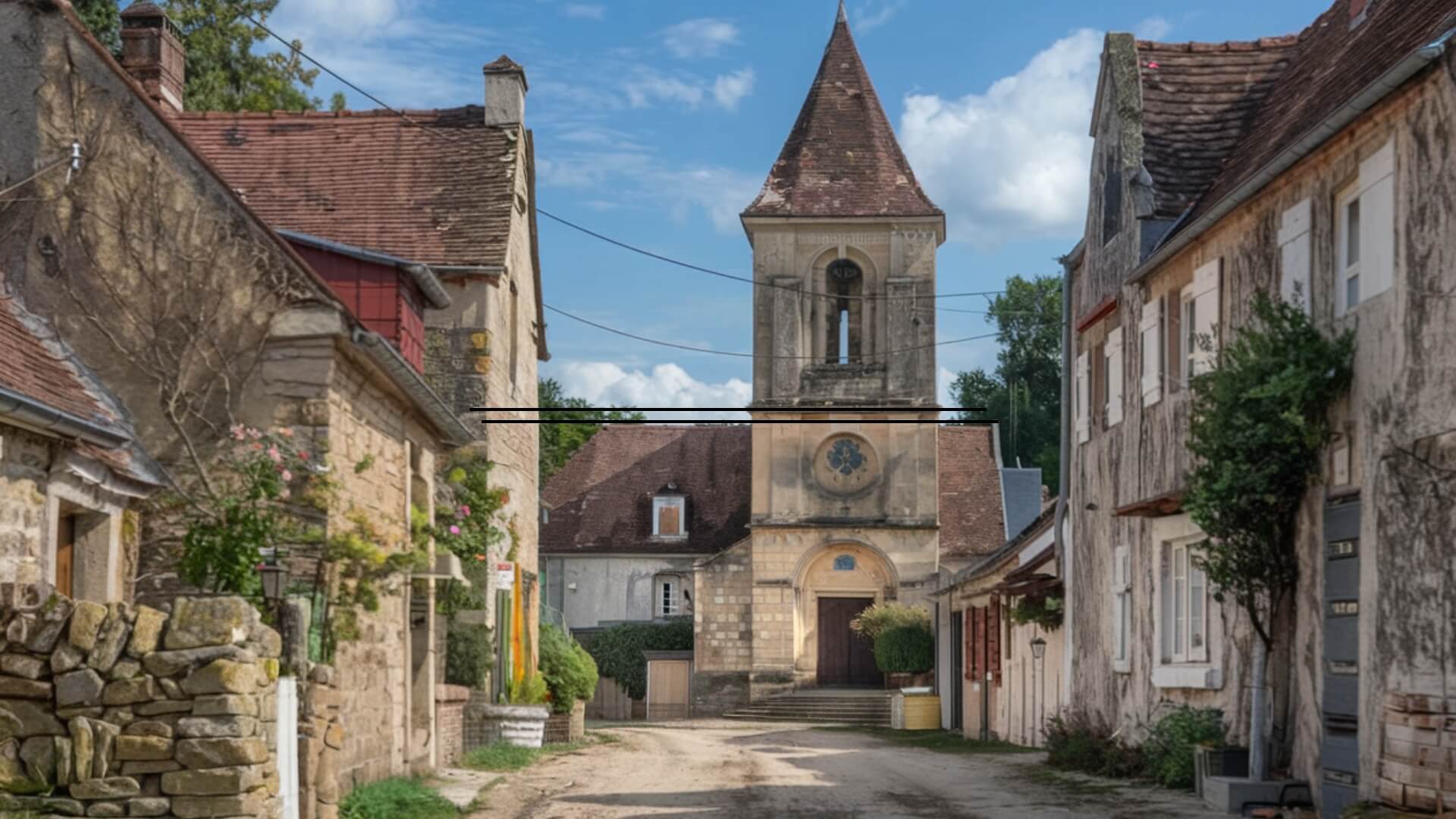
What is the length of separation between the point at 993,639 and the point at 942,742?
79.0 inches

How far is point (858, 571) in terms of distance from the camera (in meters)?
47.9

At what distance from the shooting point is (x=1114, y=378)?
65.4ft

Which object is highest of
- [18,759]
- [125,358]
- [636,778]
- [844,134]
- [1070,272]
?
[844,134]

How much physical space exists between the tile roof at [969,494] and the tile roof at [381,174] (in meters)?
26.8

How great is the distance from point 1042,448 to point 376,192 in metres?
47.5

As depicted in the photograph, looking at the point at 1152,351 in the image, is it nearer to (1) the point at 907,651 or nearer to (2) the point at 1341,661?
(2) the point at 1341,661

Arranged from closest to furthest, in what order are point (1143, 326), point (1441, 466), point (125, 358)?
point (1441, 466) < point (125, 358) < point (1143, 326)

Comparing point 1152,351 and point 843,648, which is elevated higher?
point 1152,351

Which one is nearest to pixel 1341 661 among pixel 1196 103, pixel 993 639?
pixel 1196 103

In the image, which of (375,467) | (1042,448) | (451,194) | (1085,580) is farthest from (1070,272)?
(1042,448)

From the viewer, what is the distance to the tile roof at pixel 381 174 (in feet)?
77.4

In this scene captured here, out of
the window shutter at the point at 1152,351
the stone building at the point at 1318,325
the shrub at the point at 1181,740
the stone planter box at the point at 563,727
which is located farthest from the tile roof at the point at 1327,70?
the stone planter box at the point at 563,727

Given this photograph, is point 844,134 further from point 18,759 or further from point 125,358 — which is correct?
point 18,759

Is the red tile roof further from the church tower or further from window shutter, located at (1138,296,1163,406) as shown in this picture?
the church tower
